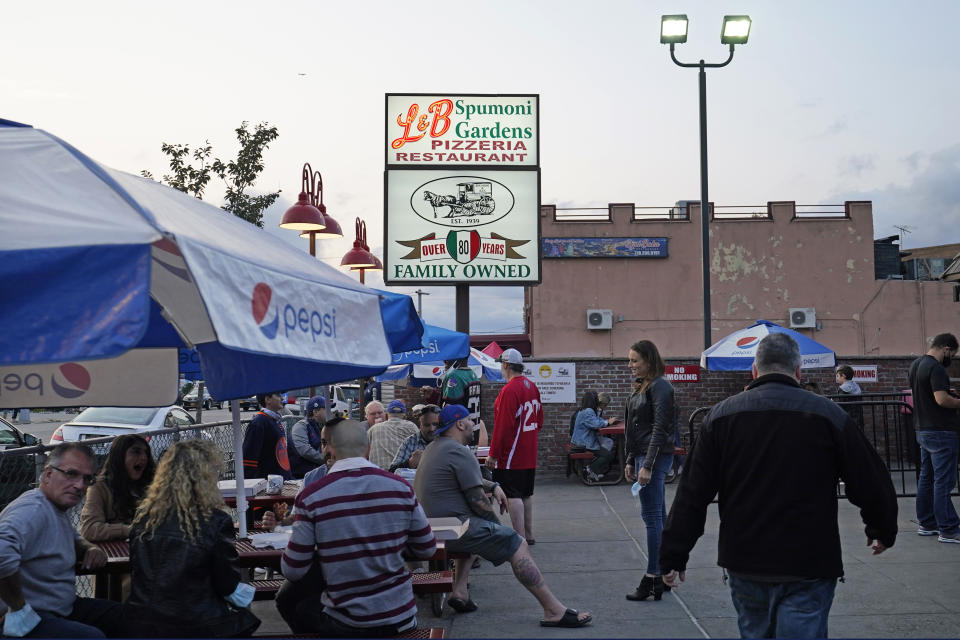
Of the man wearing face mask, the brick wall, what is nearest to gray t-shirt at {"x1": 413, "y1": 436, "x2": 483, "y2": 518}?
the man wearing face mask

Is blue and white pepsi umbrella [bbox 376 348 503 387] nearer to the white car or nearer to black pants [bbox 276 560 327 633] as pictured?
the white car

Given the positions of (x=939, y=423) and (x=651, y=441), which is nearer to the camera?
(x=651, y=441)

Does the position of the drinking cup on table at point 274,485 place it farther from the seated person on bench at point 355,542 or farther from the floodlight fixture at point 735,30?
the floodlight fixture at point 735,30

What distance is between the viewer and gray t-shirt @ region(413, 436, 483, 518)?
625 cm

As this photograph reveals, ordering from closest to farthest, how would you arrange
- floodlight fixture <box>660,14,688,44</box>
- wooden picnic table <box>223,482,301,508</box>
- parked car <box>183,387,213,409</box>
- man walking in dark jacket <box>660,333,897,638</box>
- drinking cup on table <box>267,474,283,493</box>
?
man walking in dark jacket <box>660,333,897,638</box>, wooden picnic table <box>223,482,301,508</box>, drinking cup on table <box>267,474,283,493</box>, floodlight fixture <box>660,14,688,44</box>, parked car <box>183,387,213,409</box>

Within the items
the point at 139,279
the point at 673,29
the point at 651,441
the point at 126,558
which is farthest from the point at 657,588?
the point at 673,29

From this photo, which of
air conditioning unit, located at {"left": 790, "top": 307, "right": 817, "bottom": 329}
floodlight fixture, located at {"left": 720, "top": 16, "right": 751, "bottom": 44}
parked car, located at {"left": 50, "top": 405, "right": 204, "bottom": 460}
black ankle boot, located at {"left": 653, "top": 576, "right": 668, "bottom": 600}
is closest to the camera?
black ankle boot, located at {"left": 653, "top": 576, "right": 668, "bottom": 600}

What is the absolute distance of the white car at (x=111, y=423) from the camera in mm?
15836

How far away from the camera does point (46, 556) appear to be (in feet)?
14.2

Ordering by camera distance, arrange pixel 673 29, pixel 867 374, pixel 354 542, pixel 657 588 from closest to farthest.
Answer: pixel 354 542 < pixel 657 588 < pixel 673 29 < pixel 867 374

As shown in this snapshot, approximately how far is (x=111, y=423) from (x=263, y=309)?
48.2ft

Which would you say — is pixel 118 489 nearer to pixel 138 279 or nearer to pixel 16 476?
pixel 16 476

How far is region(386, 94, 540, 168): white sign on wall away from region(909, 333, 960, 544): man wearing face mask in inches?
329

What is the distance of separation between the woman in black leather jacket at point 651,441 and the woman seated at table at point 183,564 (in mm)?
3298
